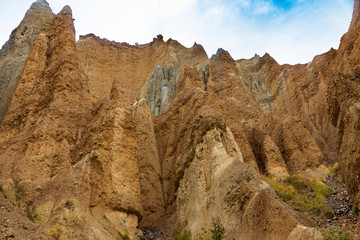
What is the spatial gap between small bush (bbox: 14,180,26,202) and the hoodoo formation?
0.07 m

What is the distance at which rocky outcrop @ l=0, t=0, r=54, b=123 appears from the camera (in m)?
27.6

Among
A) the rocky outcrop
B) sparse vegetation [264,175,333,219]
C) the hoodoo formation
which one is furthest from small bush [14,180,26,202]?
sparse vegetation [264,175,333,219]

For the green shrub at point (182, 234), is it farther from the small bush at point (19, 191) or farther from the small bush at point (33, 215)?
the small bush at point (19, 191)

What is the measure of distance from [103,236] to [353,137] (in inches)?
410

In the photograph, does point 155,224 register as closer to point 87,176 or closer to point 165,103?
point 87,176

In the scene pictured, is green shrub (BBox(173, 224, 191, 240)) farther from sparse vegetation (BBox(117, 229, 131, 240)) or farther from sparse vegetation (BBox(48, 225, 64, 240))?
sparse vegetation (BBox(48, 225, 64, 240))

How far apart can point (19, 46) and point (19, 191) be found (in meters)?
17.5

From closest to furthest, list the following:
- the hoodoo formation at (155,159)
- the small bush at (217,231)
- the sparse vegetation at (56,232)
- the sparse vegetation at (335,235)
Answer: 1. the sparse vegetation at (335,235)
2. the hoodoo formation at (155,159)
3. the small bush at (217,231)
4. the sparse vegetation at (56,232)

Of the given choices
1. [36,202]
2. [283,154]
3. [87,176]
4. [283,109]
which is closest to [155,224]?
[87,176]

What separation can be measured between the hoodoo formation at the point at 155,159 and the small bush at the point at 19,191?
0.24ft

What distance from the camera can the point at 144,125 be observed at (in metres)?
24.4

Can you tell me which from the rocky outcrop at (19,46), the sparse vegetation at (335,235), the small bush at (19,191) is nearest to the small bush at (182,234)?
the sparse vegetation at (335,235)

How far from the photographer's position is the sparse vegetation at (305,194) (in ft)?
58.2

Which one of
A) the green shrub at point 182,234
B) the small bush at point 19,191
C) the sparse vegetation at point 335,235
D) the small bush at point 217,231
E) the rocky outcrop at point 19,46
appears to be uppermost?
the rocky outcrop at point 19,46
